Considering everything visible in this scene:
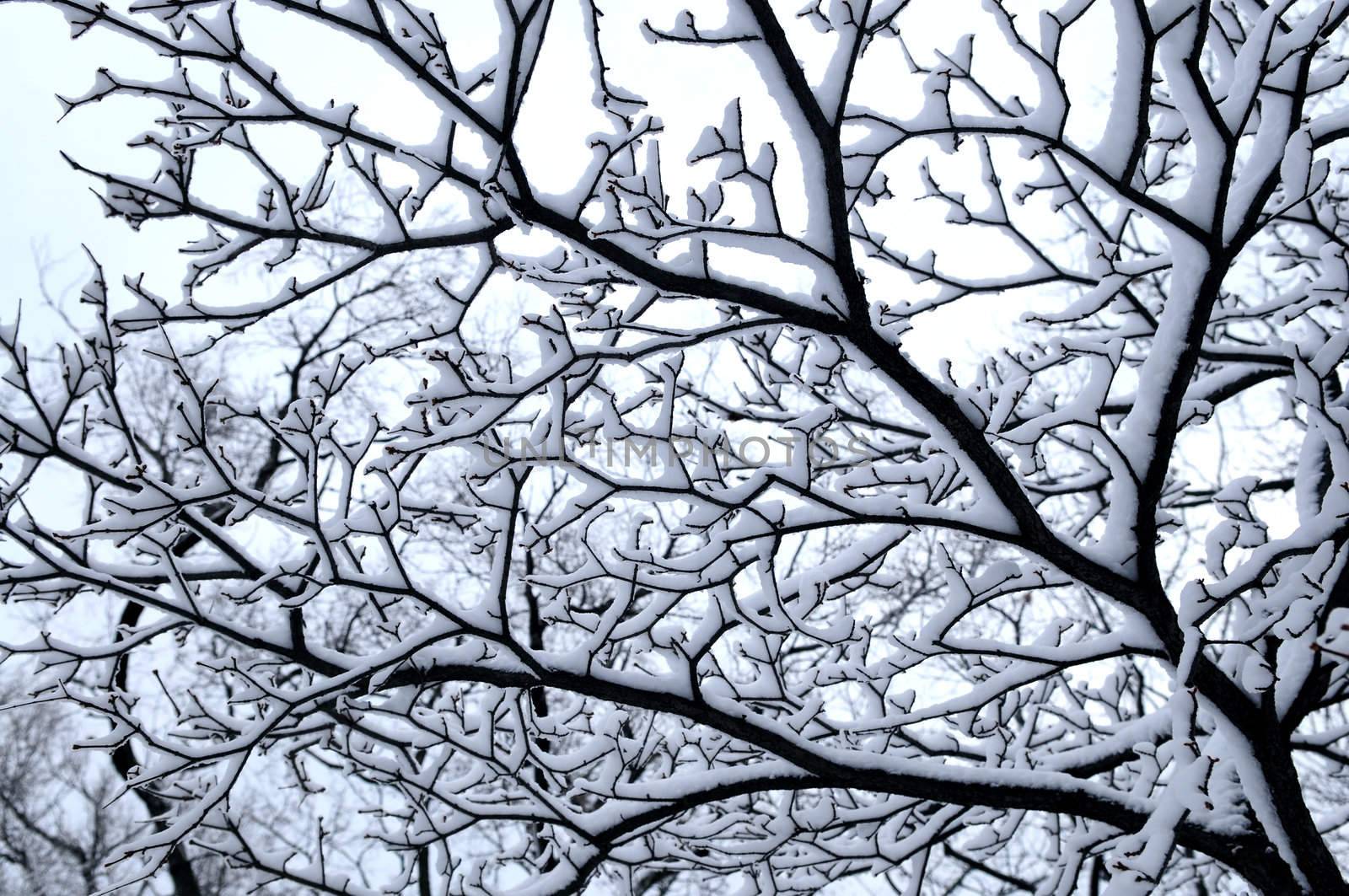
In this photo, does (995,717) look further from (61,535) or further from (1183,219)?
(61,535)

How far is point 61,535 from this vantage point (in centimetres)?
224

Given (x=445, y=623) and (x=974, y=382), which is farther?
(x=974, y=382)

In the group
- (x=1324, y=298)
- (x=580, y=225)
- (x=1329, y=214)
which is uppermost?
(x=1329, y=214)

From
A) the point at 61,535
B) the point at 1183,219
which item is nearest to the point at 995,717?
the point at 1183,219

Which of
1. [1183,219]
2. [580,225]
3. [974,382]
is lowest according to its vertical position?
[580,225]

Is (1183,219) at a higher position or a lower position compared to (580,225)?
higher

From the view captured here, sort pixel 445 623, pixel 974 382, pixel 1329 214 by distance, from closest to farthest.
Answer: pixel 445 623 < pixel 974 382 < pixel 1329 214

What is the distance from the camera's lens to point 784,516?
244cm

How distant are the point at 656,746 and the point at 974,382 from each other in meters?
1.99

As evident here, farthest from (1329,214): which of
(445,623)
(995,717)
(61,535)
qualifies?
(61,535)

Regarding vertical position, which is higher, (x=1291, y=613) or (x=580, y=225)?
(x=580, y=225)

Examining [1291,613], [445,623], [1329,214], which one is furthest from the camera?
[1329,214]

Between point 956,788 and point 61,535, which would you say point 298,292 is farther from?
point 956,788

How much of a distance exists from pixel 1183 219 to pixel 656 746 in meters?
2.76
